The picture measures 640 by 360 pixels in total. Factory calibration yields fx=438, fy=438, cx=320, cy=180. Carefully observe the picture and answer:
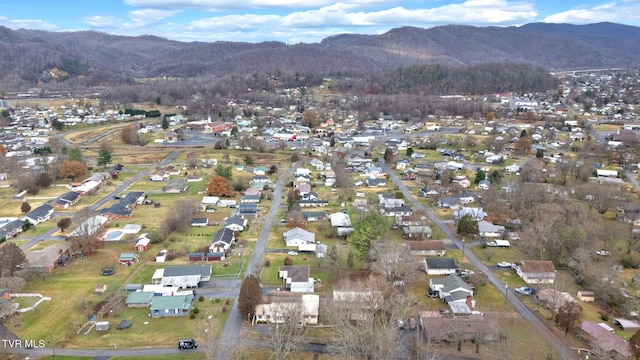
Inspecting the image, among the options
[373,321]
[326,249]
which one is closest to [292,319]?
[373,321]

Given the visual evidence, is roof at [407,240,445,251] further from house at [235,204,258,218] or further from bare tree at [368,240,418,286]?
house at [235,204,258,218]

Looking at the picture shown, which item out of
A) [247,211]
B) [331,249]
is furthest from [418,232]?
[247,211]

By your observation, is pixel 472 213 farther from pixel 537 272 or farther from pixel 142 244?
pixel 142 244

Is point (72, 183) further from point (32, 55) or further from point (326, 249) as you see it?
point (32, 55)

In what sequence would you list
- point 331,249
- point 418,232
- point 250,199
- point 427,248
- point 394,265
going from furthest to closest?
point 250,199 < point 418,232 < point 427,248 < point 331,249 < point 394,265

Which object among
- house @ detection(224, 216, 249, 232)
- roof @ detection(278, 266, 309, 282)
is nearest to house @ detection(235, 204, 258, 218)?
house @ detection(224, 216, 249, 232)
